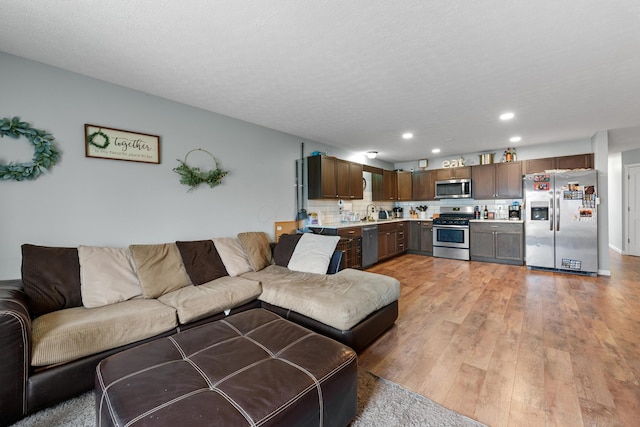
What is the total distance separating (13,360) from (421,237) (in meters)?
6.47

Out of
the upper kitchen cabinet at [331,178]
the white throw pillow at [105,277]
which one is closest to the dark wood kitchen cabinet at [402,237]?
the upper kitchen cabinet at [331,178]

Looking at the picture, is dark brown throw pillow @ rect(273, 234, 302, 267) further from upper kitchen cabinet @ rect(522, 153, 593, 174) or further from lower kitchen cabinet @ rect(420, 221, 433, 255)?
upper kitchen cabinet @ rect(522, 153, 593, 174)

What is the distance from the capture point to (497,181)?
5.66 metres

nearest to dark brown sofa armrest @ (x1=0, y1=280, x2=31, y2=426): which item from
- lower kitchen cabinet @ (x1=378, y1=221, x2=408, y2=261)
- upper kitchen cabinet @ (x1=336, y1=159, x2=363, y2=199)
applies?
upper kitchen cabinet @ (x1=336, y1=159, x2=363, y2=199)

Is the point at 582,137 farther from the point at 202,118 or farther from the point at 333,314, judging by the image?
the point at 202,118

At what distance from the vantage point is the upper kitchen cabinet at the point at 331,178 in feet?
14.5

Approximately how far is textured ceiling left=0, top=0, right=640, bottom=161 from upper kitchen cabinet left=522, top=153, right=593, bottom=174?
60.1 inches

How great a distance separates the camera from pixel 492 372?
1946 millimetres

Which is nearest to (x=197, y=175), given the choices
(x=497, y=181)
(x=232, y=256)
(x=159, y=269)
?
(x=232, y=256)

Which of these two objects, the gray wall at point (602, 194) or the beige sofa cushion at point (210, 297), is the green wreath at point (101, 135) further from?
the gray wall at point (602, 194)

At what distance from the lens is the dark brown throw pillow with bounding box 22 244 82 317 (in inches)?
76.4

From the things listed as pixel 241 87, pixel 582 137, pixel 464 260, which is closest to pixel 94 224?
pixel 241 87

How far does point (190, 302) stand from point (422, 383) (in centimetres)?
189

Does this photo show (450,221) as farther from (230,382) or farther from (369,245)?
(230,382)
